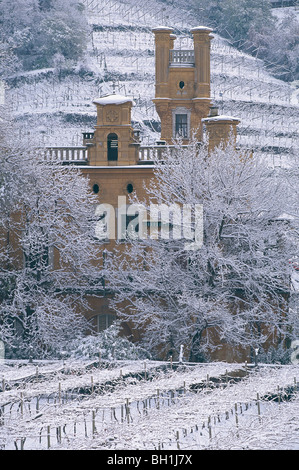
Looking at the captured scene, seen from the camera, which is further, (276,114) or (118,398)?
(276,114)

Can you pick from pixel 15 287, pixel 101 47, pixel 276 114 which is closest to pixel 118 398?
pixel 15 287

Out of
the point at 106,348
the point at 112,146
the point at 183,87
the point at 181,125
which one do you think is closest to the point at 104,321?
the point at 106,348

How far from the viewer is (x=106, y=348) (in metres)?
32.3

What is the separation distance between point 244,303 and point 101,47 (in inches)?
4000

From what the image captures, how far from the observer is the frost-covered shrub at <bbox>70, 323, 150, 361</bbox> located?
105ft

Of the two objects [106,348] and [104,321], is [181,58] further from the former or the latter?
[106,348]

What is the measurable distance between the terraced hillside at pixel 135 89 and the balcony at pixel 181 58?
38.0 meters

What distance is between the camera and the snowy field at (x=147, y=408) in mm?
20891

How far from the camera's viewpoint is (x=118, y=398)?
78.4 ft

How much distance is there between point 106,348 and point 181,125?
59.5 ft

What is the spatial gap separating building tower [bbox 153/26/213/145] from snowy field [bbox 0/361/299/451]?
1873 centimetres

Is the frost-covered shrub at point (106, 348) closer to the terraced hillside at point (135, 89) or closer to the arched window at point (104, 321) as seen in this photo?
the arched window at point (104, 321)

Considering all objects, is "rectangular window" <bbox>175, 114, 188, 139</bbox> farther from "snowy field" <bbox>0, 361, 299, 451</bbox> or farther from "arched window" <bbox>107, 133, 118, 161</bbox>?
"snowy field" <bbox>0, 361, 299, 451</bbox>
